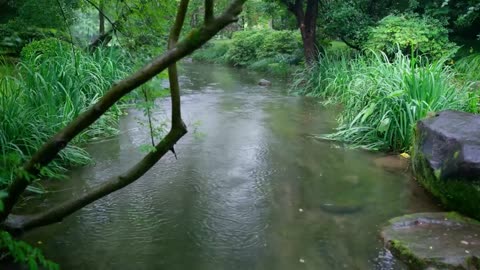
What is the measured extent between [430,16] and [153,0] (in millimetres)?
7299

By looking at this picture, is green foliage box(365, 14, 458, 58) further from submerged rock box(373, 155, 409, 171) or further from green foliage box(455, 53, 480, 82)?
submerged rock box(373, 155, 409, 171)

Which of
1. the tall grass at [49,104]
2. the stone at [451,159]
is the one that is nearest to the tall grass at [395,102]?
the stone at [451,159]

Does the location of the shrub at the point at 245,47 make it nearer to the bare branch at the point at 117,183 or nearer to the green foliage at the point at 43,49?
the green foliage at the point at 43,49

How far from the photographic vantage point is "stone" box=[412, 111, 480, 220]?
3.56 metres

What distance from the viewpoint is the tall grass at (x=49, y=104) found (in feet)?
14.9

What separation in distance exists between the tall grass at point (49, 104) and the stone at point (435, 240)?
2740 mm

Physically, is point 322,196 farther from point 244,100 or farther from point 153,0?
point 244,100

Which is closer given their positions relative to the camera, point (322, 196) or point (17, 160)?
point (17, 160)

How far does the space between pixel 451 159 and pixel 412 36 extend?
5.73m

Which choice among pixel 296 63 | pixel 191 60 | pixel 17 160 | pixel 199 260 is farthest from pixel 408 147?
pixel 191 60

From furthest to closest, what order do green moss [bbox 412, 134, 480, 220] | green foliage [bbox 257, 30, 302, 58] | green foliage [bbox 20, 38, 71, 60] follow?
green foliage [bbox 257, 30, 302, 58]
green foliage [bbox 20, 38, 71, 60]
green moss [bbox 412, 134, 480, 220]

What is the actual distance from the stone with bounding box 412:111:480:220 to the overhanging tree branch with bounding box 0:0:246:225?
7.82 ft

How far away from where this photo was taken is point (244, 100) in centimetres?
946

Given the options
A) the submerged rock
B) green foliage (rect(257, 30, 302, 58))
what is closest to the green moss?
the submerged rock
